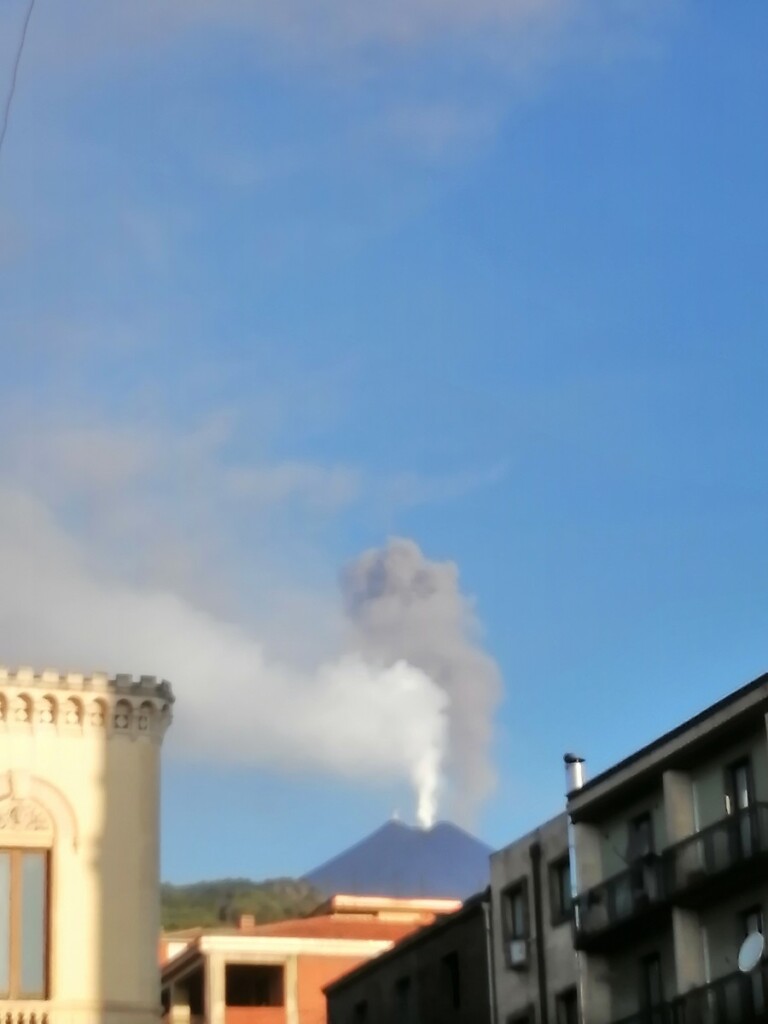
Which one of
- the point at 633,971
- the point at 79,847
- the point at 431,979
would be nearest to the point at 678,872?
the point at 633,971

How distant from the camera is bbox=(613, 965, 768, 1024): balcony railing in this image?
4528 centimetres

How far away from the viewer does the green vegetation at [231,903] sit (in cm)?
10956

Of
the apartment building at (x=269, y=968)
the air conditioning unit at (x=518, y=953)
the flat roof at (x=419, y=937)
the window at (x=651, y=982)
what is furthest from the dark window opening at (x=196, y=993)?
the window at (x=651, y=982)

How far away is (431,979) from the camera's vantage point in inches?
2378

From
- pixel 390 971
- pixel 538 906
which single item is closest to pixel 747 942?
pixel 538 906

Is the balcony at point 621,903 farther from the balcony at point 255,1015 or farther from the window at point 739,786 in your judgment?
the balcony at point 255,1015

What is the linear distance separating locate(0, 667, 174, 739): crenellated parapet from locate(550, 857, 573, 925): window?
15162 mm

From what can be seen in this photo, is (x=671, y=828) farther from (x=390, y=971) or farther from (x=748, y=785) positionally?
(x=390, y=971)

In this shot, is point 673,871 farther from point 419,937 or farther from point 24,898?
point 24,898

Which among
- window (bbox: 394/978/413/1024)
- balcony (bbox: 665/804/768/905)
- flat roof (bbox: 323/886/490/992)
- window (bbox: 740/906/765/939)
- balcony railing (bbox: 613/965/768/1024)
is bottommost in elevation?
balcony railing (bbox: 613/965/768/1024)

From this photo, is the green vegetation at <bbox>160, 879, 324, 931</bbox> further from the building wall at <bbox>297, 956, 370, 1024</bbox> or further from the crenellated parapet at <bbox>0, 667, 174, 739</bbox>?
the crenellated parapet at <bbox>0, 667, 174, 739</bbox>

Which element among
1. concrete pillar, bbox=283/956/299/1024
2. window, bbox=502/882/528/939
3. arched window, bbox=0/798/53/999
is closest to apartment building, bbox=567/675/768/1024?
window, bbox=502/882/528/939

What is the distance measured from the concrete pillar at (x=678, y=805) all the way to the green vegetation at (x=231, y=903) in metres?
57.0

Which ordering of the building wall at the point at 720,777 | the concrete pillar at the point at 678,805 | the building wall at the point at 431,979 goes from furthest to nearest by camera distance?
the building wall at the point at 431,979 → the concrete pillar at the point at 678,805 → the building wall at the point at 720,777
